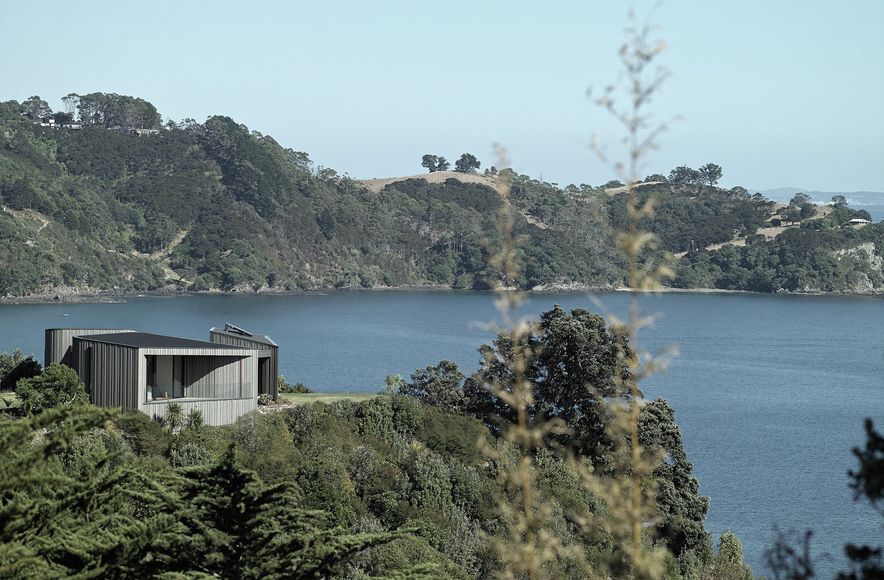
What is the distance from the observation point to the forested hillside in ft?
462

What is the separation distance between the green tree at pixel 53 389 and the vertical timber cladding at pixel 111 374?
557 millimetres

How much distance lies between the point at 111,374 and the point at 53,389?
140 cm

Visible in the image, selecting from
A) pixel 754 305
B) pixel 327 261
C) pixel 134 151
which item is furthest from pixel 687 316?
pixel 134 151

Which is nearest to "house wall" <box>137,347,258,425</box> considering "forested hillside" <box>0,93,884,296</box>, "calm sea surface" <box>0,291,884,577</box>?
"calm sea surface" <box>0,291,884,577</box>

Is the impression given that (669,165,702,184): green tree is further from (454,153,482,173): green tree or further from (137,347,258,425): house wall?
(137,347,258,425): house wall

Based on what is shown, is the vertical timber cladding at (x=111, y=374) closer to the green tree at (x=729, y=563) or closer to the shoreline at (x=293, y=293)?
the green tree at (x=729, y=563)

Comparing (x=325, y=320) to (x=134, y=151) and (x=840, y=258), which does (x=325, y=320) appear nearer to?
(x=134, y=151)

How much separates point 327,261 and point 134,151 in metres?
30.4

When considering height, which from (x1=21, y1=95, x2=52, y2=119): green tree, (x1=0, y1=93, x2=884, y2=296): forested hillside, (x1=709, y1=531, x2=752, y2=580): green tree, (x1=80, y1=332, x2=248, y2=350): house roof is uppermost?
(x1=21, y1=95, x2=52, y2=119): green tree

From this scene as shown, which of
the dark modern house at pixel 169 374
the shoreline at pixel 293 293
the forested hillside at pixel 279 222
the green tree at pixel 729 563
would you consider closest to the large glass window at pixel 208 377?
the dark modern house at pixel 169 374

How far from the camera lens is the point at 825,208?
6732 inches

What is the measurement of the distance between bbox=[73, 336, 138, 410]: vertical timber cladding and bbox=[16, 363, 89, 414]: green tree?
56 centimetres

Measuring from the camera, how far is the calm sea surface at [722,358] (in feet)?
125

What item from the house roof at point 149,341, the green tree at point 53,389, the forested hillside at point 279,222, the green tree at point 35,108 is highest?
the green tree at point 35,108
